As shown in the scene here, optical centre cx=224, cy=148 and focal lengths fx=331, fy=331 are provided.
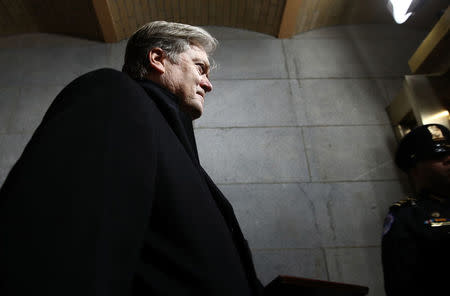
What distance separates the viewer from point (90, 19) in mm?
2871

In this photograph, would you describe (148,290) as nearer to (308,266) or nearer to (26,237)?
(26,237)

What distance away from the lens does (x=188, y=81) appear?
114 centimetres

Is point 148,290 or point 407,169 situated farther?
point 407,169

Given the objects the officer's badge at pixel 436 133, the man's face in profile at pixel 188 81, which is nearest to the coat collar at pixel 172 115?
the man's face in profile at pixel 188 81

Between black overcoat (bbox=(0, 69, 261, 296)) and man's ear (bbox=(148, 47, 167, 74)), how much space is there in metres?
0.42

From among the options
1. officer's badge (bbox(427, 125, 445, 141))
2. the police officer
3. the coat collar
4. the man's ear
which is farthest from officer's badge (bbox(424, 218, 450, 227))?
the man's ear

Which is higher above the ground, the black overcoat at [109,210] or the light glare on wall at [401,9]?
the light glare on wall at [401,9]

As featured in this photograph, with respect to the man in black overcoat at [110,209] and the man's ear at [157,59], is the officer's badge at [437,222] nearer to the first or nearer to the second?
the man in black overcoat at [110,209]

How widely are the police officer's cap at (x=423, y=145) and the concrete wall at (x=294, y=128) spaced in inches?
18.0

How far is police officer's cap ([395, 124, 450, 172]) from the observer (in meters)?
1.68

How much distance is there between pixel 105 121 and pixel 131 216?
0.17m

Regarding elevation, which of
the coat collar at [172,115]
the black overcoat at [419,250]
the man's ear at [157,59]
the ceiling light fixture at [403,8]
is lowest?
the black overcoat at [419,250]

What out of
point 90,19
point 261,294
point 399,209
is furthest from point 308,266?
point 90,19

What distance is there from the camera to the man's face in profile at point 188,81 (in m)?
1.12
